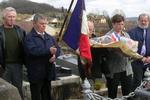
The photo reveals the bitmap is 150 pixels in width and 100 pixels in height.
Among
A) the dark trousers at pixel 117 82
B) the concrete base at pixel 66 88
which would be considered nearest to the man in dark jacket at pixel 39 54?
the dark trousers at pixel 117 82

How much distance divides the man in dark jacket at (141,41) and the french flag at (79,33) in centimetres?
132

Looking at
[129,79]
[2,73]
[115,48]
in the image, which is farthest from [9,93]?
[129,79]

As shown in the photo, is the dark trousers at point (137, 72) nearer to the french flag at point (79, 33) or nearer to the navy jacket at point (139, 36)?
the navy jacket at point (139, 36)

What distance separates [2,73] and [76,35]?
3.89 ft

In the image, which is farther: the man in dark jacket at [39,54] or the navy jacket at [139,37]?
the navy jacket at [139,37]

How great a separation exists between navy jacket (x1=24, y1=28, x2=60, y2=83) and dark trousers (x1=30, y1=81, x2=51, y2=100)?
97 millimetres

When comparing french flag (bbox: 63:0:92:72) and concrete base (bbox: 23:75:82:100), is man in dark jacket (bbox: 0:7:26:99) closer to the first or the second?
french flag (bbox: 63:0:92:72)

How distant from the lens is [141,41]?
6883mm

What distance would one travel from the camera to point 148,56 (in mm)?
6676

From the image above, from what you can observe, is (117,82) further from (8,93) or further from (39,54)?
(8,93)

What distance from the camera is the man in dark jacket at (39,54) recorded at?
19.2 feet

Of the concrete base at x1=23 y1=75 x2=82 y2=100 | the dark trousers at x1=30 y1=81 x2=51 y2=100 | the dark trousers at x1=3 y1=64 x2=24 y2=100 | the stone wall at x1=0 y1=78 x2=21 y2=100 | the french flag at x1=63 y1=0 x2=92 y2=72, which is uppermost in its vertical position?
the french flag at x1=63 y1=0 x2=92 y2=72

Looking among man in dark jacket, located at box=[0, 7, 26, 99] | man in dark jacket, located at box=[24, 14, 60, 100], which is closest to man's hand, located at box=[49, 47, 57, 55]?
man in dark jacket, located at box=[24, 14, 60, 100]

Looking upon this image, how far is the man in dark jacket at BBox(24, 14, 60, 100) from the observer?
584 cm
